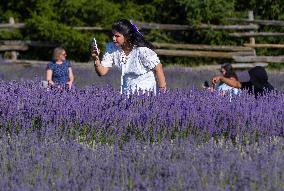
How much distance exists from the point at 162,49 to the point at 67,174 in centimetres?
1557

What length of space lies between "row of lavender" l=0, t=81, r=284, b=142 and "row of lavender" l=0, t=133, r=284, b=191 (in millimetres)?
597

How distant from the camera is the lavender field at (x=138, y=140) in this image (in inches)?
169

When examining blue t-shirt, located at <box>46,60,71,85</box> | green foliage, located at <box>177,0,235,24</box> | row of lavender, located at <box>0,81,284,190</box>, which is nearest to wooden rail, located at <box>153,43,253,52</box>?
green foliage, located at <box>177,0,235,24</box>

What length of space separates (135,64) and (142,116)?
1366mm

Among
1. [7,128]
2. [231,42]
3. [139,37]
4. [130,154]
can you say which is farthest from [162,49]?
[130,154]

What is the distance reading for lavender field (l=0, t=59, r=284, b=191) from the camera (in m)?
4.29

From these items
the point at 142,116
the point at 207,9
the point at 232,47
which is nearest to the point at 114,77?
the point at 232,47

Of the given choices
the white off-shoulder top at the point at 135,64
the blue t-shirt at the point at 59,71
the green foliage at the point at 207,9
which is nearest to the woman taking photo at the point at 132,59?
the white off-shoulder top at the point at 135,64

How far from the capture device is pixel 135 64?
292 inches

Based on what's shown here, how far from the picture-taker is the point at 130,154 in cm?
490

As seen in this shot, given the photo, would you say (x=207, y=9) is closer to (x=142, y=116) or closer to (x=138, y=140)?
(x=142, y=116)

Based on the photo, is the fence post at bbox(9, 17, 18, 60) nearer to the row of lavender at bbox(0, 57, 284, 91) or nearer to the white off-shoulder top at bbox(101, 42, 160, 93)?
the row of lavender at bbox(0, 57, 284, 91)

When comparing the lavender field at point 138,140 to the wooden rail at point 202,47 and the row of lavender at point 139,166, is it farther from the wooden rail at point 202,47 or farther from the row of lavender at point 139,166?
the wooden rail at point 202,47

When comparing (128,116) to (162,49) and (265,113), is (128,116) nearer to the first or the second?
(265,113)
